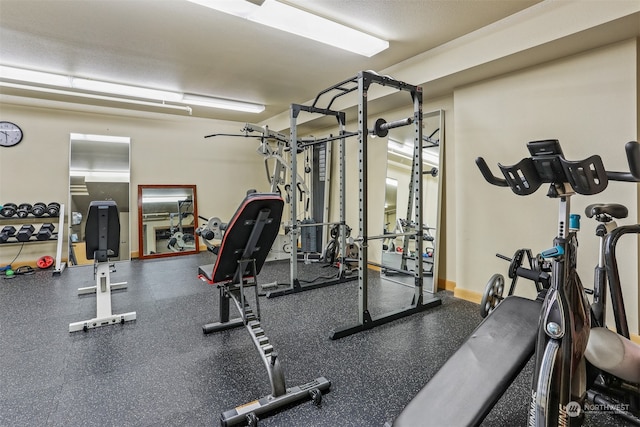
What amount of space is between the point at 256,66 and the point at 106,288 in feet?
9.65

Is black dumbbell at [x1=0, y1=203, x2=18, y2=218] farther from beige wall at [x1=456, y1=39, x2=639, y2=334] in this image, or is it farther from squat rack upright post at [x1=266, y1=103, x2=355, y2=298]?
beige wall at [x1=456, y1=39, x2=639, y2=334]

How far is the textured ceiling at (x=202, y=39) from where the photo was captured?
103 inches

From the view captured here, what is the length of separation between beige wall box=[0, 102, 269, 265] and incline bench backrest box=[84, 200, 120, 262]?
3.02 m

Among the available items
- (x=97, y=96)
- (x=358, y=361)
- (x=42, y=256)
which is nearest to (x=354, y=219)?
(x=358, y=361)

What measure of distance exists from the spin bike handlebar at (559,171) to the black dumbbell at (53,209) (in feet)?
20.2

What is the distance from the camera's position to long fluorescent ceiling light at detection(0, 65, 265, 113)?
3.92 m

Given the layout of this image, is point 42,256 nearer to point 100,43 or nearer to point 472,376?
point 100,43

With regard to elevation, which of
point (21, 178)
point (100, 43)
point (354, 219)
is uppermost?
point (100, 43)

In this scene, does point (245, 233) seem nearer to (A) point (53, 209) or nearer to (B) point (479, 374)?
(B) point (479, 374)

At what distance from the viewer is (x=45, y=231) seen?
484cm

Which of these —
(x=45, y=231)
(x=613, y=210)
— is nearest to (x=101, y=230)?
(x=45, y=231)

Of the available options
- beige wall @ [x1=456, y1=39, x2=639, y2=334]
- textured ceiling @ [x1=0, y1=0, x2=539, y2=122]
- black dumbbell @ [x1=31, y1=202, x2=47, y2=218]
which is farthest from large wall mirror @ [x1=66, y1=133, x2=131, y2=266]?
beige wall @ [x1=456, y1=39, x2=639, y2=334]

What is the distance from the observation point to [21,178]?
512 centimetres

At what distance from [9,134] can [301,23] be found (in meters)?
5.20
